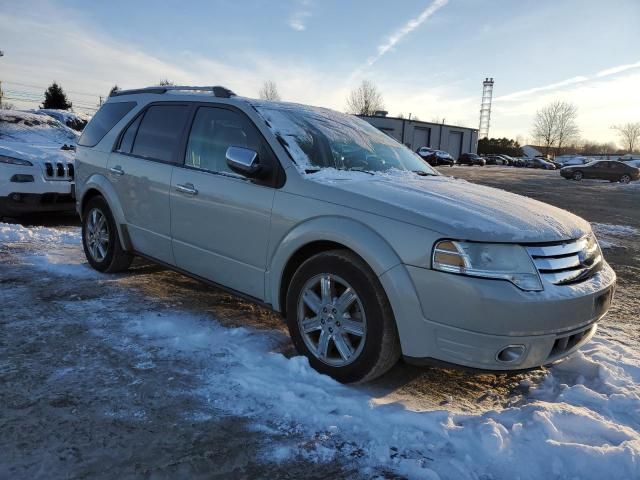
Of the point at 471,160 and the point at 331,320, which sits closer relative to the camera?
the point at 331,320

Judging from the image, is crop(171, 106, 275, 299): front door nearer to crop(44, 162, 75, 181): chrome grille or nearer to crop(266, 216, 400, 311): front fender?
crop(266, 216, 400, 311): front fender

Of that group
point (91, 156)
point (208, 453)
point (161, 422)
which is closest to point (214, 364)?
point (161, 422)

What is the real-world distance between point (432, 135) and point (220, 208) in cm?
6597

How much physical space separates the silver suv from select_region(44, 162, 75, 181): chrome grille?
303 centimetres

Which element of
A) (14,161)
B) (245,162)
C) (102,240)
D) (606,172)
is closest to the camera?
(245,162)

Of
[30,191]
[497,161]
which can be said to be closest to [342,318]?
[30,191]

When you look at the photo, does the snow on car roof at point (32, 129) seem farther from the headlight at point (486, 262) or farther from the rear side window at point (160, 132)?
the headlight at point (486, 262)

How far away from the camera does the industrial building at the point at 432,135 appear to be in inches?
2399

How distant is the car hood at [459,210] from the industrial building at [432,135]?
180ft

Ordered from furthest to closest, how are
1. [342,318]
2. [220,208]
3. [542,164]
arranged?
1. [542,164]
2. [220,208]
3. [342,318]

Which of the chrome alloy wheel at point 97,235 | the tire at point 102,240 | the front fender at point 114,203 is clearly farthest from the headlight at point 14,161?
the front fender at point 114,203

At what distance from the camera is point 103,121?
5254mm

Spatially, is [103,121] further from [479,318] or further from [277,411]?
[479,318]

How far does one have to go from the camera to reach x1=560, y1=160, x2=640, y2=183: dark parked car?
33.3m
